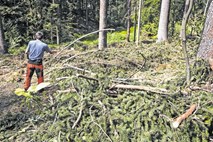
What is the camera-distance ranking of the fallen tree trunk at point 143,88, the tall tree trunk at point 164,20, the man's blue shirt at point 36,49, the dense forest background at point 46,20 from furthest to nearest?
the dense forest background at point 46,20
the tall tree trunk at point 164,20
the man's blue shirt at point 36,49
the fallen tree trunk at point 143,88

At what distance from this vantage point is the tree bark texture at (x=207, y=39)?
13.9ft

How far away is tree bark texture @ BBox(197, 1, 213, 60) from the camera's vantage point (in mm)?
4223

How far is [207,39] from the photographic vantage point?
4277mm

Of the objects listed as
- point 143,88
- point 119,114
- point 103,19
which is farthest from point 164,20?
point 119,114

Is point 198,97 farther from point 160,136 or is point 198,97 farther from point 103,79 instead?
point 103,79

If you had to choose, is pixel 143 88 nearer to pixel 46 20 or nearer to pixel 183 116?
pixel 183 116

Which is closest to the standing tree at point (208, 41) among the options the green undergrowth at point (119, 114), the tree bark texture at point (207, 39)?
the tree bark texture at point (207, 39)

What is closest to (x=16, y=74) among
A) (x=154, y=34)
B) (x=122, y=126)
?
(x=122, y=126)

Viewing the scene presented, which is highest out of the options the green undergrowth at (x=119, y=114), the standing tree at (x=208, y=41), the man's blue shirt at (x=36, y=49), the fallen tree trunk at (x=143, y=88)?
the standing tree at (x=208, y=41)

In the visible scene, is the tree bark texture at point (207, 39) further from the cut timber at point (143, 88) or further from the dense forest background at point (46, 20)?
the dense forest background at point (46, 20)

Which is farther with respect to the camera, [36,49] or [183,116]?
[36,49]

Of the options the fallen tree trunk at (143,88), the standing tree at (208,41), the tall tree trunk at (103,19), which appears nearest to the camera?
the fallen tree trunk at (143,88)

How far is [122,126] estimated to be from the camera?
3.24m

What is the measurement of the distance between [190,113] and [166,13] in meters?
10.7
